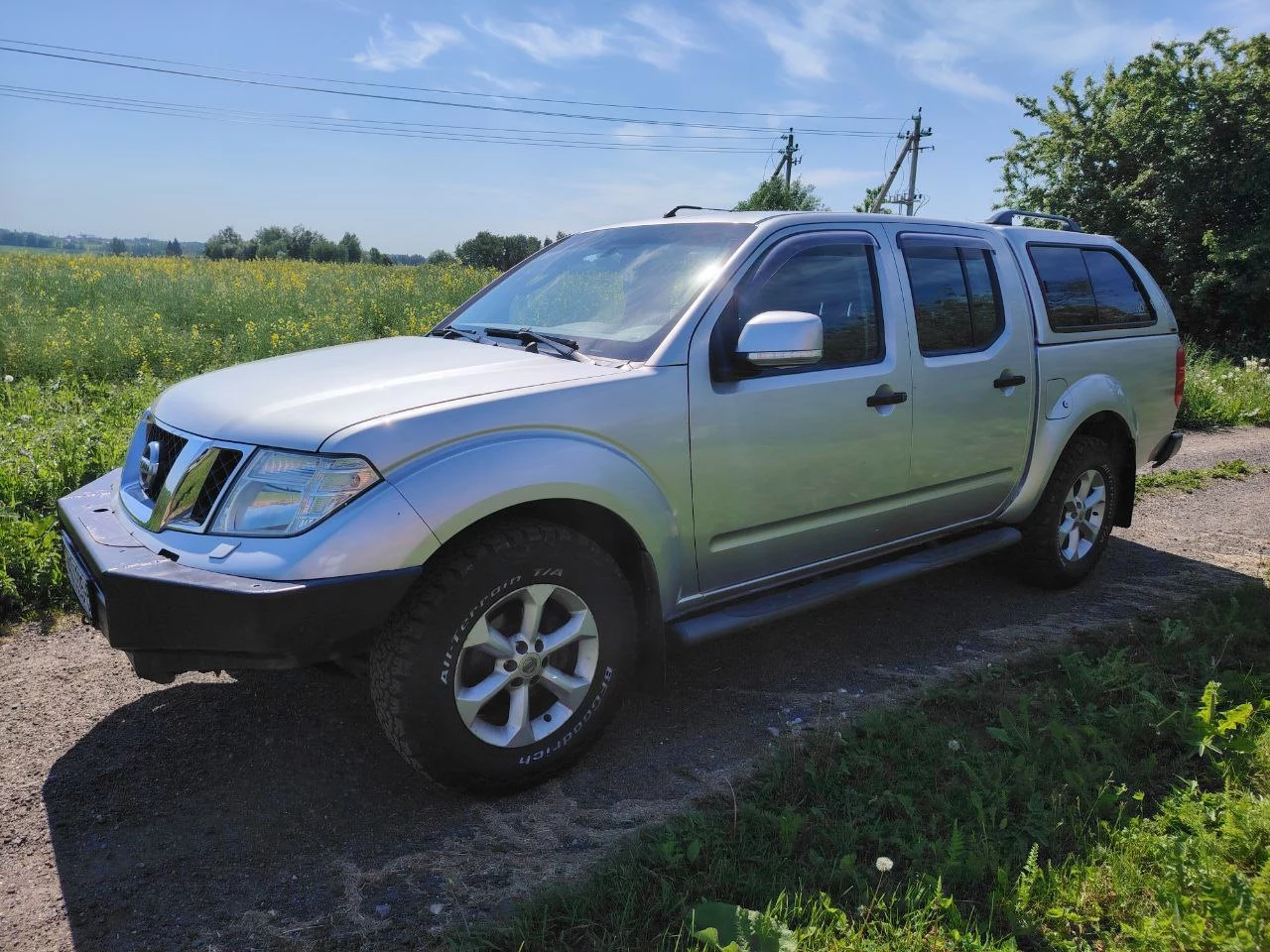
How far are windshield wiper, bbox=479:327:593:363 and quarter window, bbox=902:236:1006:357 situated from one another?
1541 millimetres

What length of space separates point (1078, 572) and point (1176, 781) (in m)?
2.10

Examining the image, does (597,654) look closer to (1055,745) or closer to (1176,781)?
(1055,745)

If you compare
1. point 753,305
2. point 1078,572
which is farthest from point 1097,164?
point 753,305

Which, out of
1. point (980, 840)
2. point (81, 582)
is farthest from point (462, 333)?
point (980, 840)

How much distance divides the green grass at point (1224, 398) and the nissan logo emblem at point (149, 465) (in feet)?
35.5

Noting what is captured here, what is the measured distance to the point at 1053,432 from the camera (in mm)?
4426

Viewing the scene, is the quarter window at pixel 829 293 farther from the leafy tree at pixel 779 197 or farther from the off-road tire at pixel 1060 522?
the leafy tree at pixel 779 197

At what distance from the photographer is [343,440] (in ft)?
7.97

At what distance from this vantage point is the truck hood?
Result: 2.54 metres

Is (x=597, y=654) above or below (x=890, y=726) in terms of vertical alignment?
above

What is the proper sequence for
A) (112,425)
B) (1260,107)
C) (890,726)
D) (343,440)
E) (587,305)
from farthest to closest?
(1260,107)
(112,425)
(587,305)
(890,726)
(343,440)

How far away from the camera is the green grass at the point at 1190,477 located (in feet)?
24.0

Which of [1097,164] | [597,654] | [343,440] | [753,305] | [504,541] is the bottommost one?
[597,654]

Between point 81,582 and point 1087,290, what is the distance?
4700 mm
